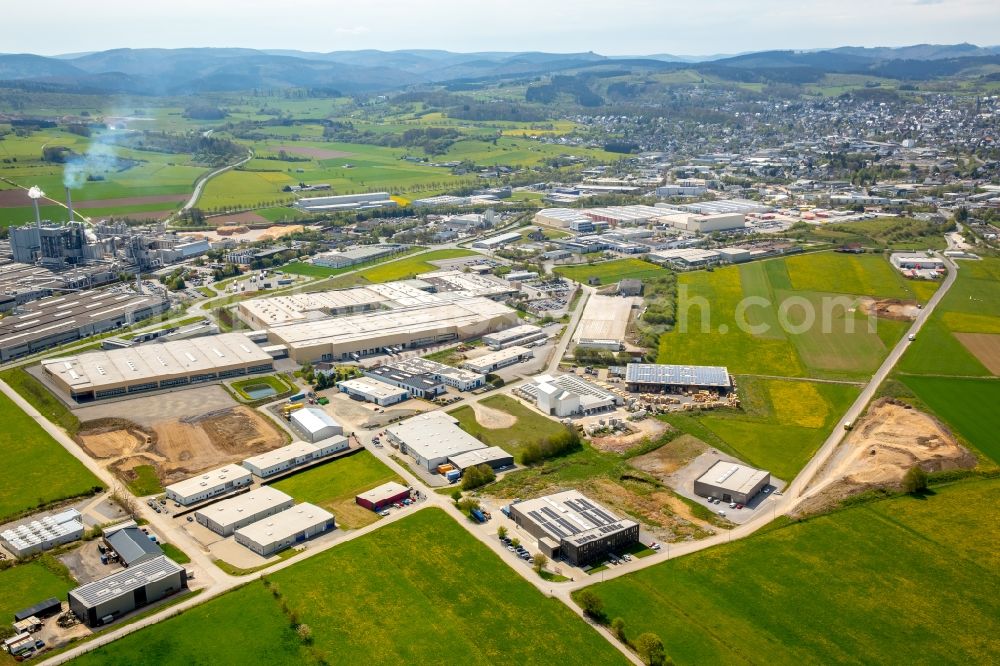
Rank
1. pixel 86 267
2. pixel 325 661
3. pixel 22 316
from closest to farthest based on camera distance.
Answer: pixel 325 661 → pixel 22 316 → pixel 86 267

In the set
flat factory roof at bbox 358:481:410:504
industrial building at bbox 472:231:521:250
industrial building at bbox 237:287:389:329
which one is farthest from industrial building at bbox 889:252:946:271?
flat factory roof at bbox 358:481:410:504

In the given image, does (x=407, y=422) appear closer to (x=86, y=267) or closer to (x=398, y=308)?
(x=398, y=308)

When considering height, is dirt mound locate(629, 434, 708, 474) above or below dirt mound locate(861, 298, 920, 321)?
below

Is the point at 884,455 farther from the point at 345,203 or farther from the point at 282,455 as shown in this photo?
the point at 345,203

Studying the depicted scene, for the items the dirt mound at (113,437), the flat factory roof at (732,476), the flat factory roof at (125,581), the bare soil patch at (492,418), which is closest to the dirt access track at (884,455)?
the flat factory roof at (732,476)

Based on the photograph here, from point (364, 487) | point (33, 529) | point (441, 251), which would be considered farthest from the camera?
point (441, 251)

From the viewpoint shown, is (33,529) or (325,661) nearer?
(325,661)

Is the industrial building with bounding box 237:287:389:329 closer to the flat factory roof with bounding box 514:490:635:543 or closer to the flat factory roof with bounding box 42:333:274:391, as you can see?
the flat factory roof with bounding box 42:333:274:391

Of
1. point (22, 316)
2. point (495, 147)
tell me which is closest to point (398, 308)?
point (22, 316)
